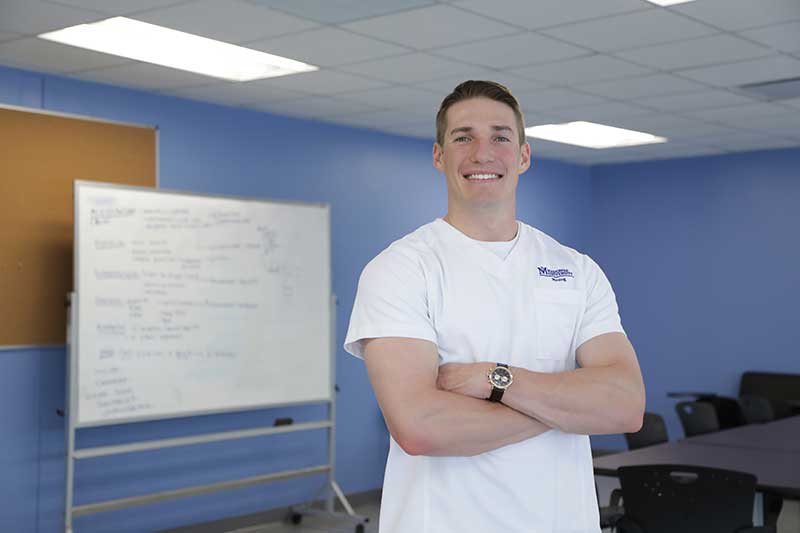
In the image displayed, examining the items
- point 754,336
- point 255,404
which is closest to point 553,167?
point 754,336

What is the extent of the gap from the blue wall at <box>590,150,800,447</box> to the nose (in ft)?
23.1

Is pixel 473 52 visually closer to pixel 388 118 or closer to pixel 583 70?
pixel 583 70

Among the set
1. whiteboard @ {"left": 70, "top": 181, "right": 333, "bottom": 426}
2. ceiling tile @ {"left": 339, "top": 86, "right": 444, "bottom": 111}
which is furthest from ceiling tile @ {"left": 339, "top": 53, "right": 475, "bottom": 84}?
whiteboard @ {"left": 70, "top": 181, "right": 333, "bottom": 426}

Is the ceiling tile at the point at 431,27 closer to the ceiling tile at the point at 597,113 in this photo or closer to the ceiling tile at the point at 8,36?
the ceiling tile at the point at 8,36

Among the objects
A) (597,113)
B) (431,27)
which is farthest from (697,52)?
(597,113)

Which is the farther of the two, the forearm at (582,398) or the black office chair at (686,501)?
the black office chair at (686,501)

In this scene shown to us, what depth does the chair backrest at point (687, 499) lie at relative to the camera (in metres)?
3.43

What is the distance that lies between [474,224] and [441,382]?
0.27 metres

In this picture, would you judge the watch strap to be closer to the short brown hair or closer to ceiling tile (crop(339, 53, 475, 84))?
the short brown hair

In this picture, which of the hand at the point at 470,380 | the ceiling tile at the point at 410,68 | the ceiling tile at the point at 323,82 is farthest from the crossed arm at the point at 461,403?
the ceiling tile at the point at 323,82

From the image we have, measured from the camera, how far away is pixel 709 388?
8375mm

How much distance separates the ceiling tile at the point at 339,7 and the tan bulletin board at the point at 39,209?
72.5 inches

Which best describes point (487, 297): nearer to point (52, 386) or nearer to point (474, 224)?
point (474, 224)

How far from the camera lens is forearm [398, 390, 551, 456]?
1473 millimetres
